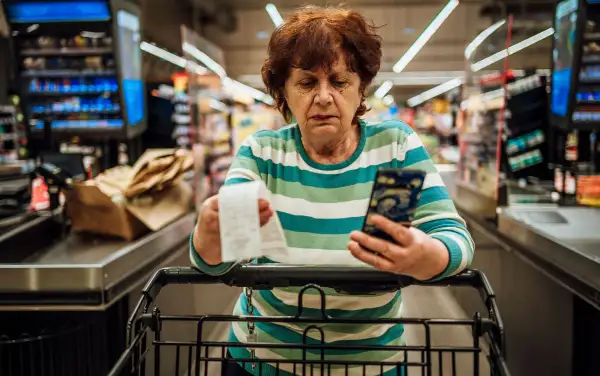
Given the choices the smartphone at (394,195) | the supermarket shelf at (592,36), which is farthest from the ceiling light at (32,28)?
the smartphone at (394,195)

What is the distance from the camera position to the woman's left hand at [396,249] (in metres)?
0.87

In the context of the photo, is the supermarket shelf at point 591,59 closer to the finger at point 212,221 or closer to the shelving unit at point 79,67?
the shelving unit at point 79,67

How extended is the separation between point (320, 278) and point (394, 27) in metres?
12.1

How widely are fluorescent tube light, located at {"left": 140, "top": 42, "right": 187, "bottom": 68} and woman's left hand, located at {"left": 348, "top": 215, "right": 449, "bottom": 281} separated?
8243 mm

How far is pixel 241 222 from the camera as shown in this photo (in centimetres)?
86

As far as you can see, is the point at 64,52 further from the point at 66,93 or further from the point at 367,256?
the point at 367,256

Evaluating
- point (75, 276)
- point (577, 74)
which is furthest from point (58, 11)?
point (577, 74)

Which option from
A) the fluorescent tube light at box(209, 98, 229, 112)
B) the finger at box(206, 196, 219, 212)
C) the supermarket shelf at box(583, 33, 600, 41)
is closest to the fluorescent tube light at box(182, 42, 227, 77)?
the fluorescent tube light at box(209, 98, 229, 112)

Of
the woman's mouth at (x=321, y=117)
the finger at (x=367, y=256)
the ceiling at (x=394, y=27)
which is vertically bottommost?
the finger at (x=367, y=256)

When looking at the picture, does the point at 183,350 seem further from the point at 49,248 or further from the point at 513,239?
the point at 513,239

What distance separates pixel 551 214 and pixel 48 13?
543 cm

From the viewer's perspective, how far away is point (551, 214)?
313 centimetres

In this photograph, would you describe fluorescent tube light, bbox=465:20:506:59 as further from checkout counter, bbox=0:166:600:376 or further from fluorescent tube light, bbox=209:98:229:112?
fluorescent tube light, bbox=209:98:229:112

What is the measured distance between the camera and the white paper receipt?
85 centimetres
